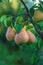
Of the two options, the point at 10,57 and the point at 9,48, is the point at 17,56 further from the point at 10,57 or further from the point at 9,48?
the point at 9,48

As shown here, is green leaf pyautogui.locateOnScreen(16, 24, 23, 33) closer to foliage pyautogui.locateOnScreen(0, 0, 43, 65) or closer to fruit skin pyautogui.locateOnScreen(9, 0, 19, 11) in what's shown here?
foliage pyautogui.locateOnScreen(0, 0, 43, 65)

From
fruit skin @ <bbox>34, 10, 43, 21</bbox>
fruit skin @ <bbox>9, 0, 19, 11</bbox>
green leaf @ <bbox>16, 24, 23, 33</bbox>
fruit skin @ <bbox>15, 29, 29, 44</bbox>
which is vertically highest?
fruit skin @ <bbox>34, 10, 43, 21</bbox>

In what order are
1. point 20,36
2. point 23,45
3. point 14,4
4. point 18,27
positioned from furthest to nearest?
point 14,4
point 23,45
point 20,36
point 18,27

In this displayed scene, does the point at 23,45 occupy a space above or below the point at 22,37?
below

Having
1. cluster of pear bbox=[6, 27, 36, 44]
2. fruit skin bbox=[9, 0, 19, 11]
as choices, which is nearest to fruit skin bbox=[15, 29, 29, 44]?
cluster of pear bbox=[6, 27, 36, 44]

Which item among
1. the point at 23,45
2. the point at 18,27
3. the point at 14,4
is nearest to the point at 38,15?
the point at 18,27

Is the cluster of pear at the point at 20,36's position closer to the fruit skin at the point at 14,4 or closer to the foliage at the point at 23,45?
the foliage at the point at 23,45

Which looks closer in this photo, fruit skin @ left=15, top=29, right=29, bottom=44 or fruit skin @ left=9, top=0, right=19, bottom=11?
fruit skin @ left=15, top=29, right=29, bottom=44

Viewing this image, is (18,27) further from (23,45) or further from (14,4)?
(14,4)
